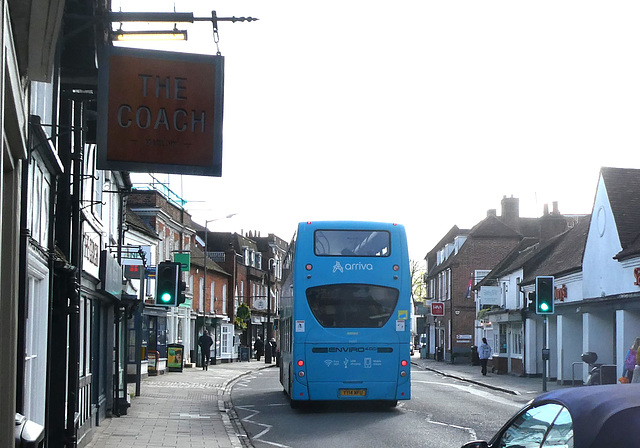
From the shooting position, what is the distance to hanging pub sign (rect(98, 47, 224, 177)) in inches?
328

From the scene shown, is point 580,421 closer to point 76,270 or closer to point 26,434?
point 26,434

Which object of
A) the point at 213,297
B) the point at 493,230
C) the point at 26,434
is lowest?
the point at 213,297

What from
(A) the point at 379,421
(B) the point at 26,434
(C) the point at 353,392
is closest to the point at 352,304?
(C) the point at 353,392

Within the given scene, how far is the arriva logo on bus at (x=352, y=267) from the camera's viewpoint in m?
18.7

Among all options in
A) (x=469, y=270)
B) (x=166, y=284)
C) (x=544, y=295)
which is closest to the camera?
(x=166, y=284)

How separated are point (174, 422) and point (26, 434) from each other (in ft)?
38.6

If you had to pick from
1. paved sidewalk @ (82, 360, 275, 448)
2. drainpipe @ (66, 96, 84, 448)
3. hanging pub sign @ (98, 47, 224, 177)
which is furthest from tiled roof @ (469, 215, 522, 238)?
hanging pub sign @ (98, 47, 224, 177)

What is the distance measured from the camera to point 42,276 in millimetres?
9758

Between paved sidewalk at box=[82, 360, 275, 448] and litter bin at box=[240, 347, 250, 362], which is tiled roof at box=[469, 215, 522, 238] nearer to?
litter bin at box=[240, 347, 250, 362]

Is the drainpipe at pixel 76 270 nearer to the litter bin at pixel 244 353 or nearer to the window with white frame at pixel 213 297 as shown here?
the window with white frame at pixel 213 297

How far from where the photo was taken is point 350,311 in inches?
744

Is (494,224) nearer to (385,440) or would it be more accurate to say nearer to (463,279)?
(463,279)

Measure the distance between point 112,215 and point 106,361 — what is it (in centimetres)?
409

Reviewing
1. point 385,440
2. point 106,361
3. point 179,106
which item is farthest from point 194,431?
point 179,106
